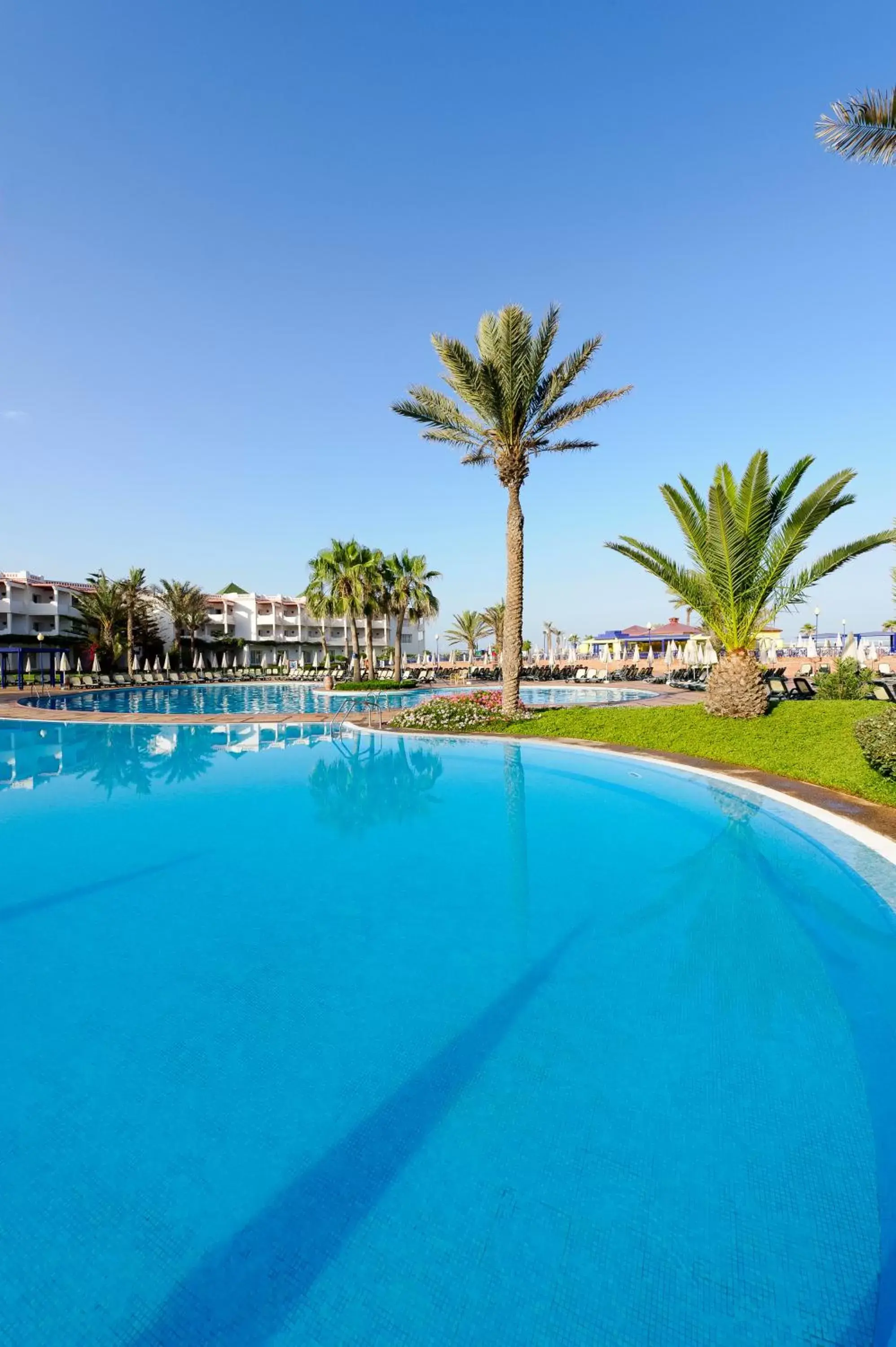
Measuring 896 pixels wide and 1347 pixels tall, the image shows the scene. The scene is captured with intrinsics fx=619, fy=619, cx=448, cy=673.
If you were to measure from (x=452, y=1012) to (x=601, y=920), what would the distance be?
214 centimetres

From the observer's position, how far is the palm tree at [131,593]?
40219 millimetres

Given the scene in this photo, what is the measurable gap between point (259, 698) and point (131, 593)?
1674 centimetres

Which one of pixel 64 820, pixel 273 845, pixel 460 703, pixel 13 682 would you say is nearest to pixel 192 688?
pixel 13 682

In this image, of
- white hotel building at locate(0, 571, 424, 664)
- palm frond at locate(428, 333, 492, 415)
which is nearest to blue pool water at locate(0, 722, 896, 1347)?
palm frond at locate(428, 333, 492, 415)

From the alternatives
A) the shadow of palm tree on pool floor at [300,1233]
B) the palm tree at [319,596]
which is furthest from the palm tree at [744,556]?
the palm tree at [319,596]

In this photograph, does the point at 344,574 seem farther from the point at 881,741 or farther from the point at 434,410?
the point at 881,741

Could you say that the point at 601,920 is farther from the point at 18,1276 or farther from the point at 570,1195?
the point at 18,1276

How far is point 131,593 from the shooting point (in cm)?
4144

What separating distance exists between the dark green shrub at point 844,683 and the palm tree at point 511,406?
9427mm

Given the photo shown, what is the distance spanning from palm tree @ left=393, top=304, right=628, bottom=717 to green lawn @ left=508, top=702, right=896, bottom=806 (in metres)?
2.47

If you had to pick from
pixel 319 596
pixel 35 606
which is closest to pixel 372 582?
pixel 319 596

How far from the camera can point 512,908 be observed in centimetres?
633

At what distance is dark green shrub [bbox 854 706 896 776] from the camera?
9727 mm

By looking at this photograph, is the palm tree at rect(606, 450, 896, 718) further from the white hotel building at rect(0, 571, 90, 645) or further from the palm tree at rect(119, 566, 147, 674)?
the white hotel building at rect(0, 571, 90, 645)
